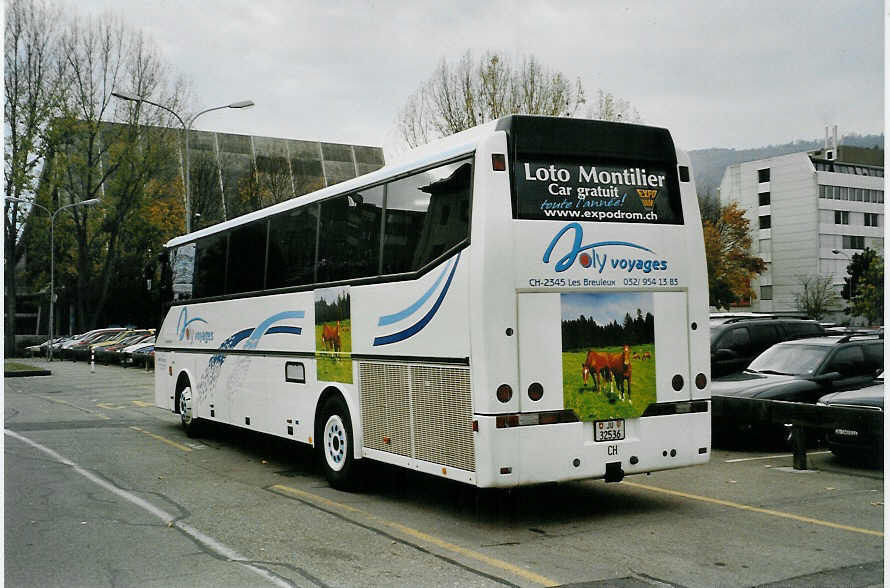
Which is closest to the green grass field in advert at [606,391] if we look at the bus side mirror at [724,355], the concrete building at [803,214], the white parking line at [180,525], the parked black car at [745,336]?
the white parking line at [180,525]

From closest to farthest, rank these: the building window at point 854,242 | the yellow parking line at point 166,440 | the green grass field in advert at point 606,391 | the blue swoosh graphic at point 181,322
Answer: the green grass field in advert at point 606,391, the yellow parking line at point 166,440, the blue swoosh graphic at point 181,322, the building window at point 854,242

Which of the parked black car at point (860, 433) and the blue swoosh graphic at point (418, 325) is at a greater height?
the blue swoosh graphic at point (418, 325)

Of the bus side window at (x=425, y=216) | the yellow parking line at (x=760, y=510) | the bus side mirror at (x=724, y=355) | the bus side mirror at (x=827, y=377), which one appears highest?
the bus side window at (x=425, y=216)

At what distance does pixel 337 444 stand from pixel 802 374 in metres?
7.49

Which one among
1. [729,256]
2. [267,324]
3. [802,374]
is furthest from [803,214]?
[267,324]

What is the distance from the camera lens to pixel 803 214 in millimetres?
86062

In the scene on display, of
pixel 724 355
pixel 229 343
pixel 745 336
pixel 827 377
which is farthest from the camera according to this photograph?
pixel 745 336

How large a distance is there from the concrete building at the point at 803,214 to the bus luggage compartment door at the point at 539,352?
79.2m

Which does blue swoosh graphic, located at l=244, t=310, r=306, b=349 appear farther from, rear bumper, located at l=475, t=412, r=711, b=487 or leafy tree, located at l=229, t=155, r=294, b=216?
leafy tree, located at l=229, t=155, r=294, b=216

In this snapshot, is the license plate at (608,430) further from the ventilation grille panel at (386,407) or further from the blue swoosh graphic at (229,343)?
the blue swoosh graphic at (229,343)

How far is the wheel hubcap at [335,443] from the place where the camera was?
10.3 metres

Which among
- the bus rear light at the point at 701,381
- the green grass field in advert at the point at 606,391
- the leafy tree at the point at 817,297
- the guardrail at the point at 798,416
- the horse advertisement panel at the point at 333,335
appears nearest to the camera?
the green grass field in advert at the point at 606,391

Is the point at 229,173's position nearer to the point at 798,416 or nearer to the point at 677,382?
the point at 798,416

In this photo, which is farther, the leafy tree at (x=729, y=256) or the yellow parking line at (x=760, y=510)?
the leafy tree at (x=729, y=256)
